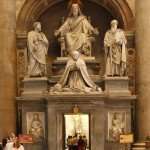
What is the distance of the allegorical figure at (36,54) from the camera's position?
21.5 meters

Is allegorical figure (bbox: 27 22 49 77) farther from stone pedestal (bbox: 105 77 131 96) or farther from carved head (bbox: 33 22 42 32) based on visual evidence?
stone pedestal (bbox: 105 77 131 96)

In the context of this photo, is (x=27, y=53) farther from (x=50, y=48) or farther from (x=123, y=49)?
Result: (x=123, y=49)

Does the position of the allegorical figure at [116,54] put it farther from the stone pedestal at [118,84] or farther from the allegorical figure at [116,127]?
the allegorical figure at [116,127]

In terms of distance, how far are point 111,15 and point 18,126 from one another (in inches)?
206

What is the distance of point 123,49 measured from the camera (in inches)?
840

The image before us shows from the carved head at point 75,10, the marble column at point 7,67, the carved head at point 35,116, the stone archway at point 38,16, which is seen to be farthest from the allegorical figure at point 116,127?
the carved head at point 75,10

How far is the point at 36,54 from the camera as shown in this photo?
21.6 metres

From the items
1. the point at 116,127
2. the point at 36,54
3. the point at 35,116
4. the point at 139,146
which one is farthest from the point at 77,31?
the point at 139,146

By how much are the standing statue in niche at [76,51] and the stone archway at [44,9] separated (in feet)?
3.77

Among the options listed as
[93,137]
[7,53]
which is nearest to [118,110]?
[93,137]

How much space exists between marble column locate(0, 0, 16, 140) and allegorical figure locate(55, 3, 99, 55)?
1610 mm

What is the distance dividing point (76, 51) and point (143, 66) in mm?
2239

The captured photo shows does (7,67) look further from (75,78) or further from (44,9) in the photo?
(44,9)

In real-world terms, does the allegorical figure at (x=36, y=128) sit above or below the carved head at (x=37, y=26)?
below
